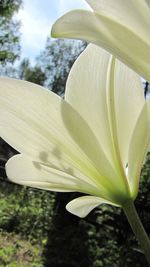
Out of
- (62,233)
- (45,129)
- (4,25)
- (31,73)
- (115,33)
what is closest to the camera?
(115,33)

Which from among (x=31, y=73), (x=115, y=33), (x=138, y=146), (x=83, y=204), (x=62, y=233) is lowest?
(x=31, y=73)

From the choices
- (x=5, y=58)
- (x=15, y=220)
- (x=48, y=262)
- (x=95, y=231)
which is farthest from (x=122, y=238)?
(x=5, y=58)

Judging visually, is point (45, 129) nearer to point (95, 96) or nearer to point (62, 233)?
point (95, 96)

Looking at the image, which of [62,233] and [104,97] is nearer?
[104,97]

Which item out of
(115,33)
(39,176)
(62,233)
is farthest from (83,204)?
(62,233)

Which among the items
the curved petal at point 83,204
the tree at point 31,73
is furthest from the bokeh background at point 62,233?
the tree at point 31,73

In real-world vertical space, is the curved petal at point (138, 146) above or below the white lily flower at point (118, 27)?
below

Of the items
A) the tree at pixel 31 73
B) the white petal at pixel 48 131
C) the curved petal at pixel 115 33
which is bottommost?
the tree at pixel 31 73

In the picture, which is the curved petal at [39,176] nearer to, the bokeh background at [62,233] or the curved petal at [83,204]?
the curved petal at [83,204]
